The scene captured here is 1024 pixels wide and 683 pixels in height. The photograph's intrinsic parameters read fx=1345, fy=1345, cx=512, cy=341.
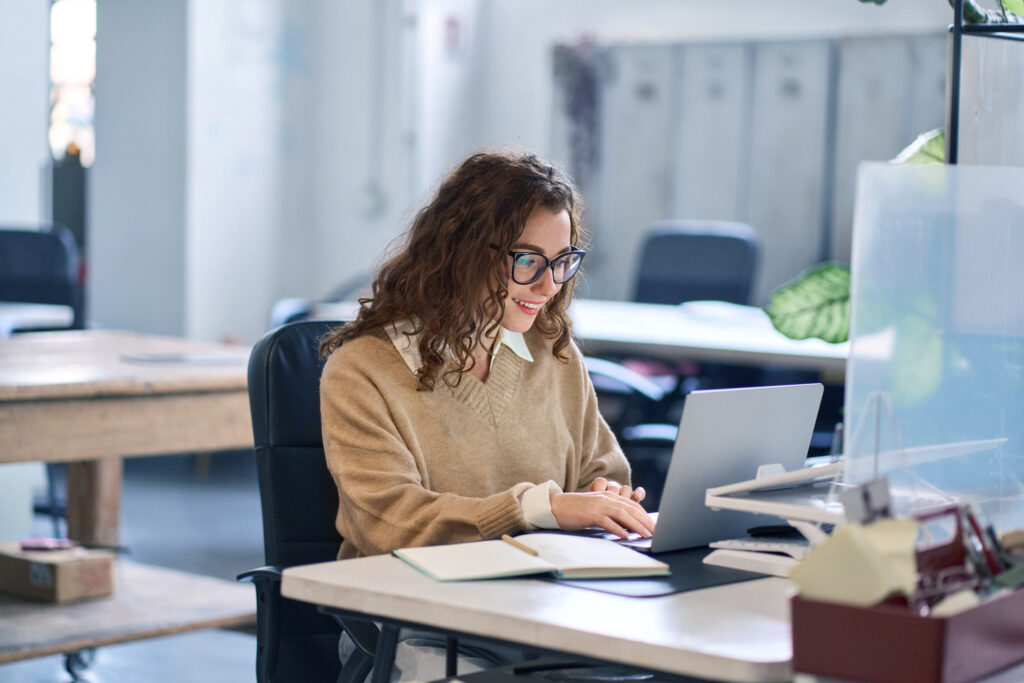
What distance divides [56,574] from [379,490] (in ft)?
5.12

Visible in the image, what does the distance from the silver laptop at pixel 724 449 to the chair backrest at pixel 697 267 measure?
310 centimetres

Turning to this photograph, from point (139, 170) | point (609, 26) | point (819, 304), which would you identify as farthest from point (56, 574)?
point (609, 26)

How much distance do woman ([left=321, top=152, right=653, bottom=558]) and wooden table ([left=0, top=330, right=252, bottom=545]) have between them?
105 centimetres

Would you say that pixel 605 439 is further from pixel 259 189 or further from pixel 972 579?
pixel 259 189

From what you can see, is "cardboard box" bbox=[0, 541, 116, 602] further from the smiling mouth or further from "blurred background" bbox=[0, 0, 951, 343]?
"blurred background" bbox=[0, 0, 951, 343]

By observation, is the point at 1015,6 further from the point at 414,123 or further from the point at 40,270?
the point at 414,123

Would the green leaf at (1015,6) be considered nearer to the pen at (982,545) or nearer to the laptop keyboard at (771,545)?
the laptop keyboard at (771,545)

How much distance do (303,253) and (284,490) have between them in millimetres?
5127

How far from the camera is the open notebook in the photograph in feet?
4.77

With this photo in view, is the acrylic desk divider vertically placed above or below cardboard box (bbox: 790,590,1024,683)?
above

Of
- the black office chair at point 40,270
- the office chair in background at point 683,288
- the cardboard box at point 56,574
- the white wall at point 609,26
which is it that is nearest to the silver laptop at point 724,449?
the cardboard box at point 56,574

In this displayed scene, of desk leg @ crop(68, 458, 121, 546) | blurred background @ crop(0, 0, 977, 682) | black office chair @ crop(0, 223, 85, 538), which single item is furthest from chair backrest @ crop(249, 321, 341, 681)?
blurred background @ crop(0, 0, 977, 682)

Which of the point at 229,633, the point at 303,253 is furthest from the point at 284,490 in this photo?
the point at 303,253

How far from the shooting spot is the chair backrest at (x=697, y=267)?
15.7 ft
